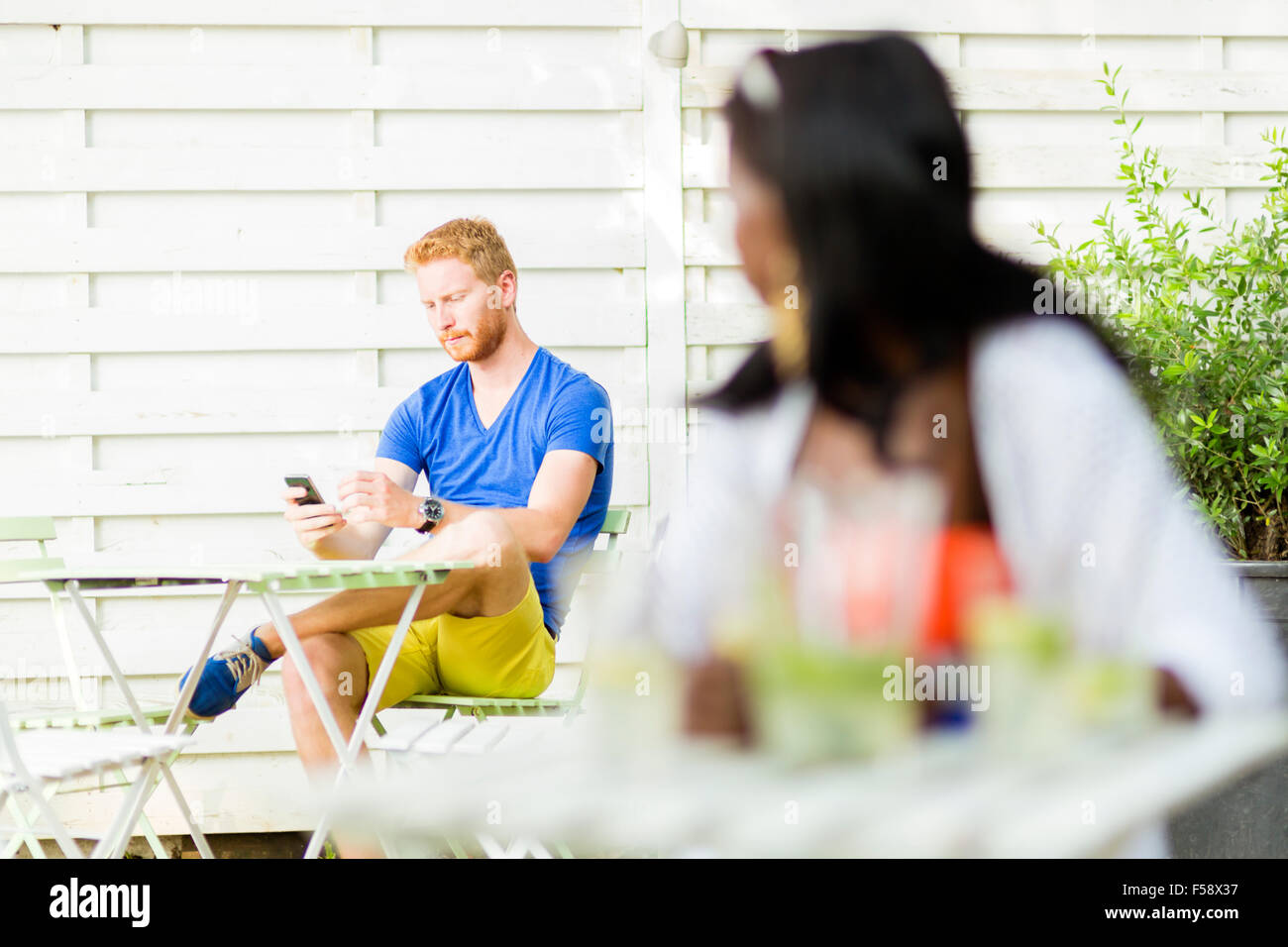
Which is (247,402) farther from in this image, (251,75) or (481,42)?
(481,42)

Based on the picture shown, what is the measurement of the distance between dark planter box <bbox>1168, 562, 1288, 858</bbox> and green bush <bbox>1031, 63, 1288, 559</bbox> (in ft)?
1.12

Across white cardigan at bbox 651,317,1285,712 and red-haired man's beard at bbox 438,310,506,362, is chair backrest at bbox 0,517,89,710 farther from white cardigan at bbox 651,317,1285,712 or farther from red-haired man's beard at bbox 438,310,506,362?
white cardigan at bbox 651,317,1285,712

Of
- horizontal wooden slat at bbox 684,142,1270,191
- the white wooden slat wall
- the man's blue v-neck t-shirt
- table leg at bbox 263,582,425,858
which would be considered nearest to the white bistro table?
table leg at bbox 263,582,425,858

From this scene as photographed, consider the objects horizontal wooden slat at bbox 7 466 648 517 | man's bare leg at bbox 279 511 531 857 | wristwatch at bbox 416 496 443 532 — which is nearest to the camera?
man's bare leg at bbox 279 511 531 857

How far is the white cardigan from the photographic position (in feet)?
2.26

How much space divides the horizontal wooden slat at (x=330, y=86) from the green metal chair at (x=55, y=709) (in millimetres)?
1032

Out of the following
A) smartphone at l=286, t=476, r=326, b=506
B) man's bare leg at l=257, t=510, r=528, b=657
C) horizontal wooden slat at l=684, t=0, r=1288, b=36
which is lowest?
man's bare leg at l=257, t=510, r=528, b=657

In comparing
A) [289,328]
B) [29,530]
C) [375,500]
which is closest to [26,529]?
[29,530]

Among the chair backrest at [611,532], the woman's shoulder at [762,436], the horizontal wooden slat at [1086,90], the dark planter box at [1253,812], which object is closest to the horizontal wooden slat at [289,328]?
the chair backrest at [611,532]

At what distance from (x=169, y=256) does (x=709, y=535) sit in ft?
7.79

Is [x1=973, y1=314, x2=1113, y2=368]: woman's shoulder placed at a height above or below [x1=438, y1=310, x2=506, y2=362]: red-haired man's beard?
below

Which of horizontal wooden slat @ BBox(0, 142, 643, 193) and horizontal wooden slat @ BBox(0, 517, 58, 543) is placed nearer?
horizontal wooden slat @ BBox(0, 517, 58, 543)

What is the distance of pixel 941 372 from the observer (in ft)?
2.43
